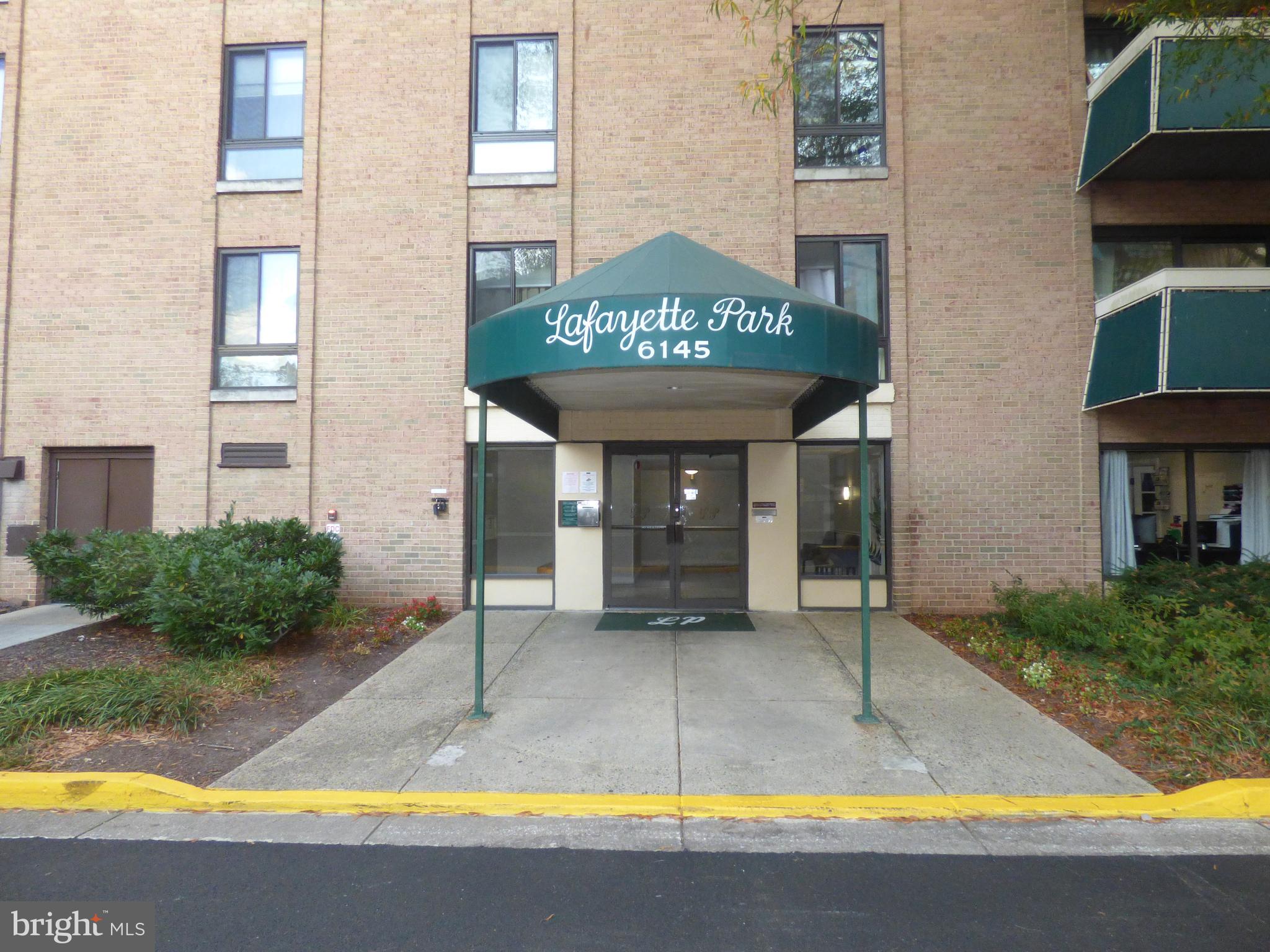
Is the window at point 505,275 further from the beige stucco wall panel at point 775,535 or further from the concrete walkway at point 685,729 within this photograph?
the concrete walkway at point 685,729

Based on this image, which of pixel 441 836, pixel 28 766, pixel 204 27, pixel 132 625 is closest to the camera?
pixel 441 836

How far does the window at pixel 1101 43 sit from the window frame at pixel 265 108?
10.7 metres

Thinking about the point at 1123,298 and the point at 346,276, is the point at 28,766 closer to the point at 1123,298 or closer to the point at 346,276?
the point at 346,276

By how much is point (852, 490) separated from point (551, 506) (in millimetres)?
4109

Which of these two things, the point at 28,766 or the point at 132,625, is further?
the point at 132,625

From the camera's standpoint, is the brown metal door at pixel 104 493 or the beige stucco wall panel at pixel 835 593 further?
the brown metal door at pixel 104 493

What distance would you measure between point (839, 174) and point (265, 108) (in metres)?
8.15

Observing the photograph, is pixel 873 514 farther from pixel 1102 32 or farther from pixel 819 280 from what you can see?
pixel 1102 32

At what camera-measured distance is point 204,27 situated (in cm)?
945

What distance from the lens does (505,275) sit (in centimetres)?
925

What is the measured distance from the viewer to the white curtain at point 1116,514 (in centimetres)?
871

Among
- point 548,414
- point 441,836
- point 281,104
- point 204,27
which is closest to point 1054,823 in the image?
point 441,836

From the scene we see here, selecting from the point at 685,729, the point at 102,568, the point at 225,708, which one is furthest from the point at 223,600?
the point at 685,729

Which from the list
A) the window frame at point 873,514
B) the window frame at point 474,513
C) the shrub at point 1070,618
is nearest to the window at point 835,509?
the window frame at point 873,514
